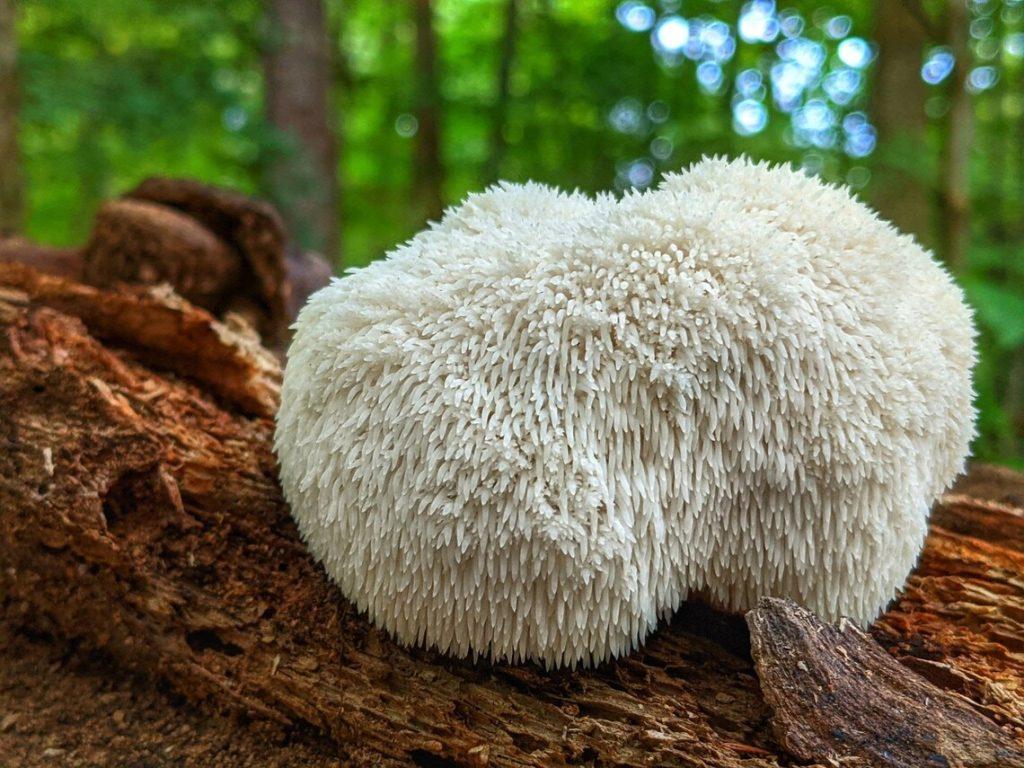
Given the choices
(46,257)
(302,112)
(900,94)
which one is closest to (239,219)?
(46,257)

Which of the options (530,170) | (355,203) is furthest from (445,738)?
(355,203)

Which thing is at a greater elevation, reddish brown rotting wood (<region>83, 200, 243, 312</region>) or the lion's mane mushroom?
reddish brown rotting wood (<region>83, 200, 243, 312</region>)

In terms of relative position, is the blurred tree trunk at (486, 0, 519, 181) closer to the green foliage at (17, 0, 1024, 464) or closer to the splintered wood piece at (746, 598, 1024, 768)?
the green foliage at (17, 0, 1024, 464)

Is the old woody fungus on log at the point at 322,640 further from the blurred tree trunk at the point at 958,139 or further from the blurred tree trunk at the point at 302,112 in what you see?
the blurred tree trunk at the point at 302,112

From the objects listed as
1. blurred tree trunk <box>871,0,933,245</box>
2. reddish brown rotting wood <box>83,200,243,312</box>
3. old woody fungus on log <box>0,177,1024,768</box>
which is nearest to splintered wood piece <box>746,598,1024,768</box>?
old woody fungus on log <box>0,177,1024,768</box>

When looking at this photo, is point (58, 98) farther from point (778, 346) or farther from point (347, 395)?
point (778, 346)
